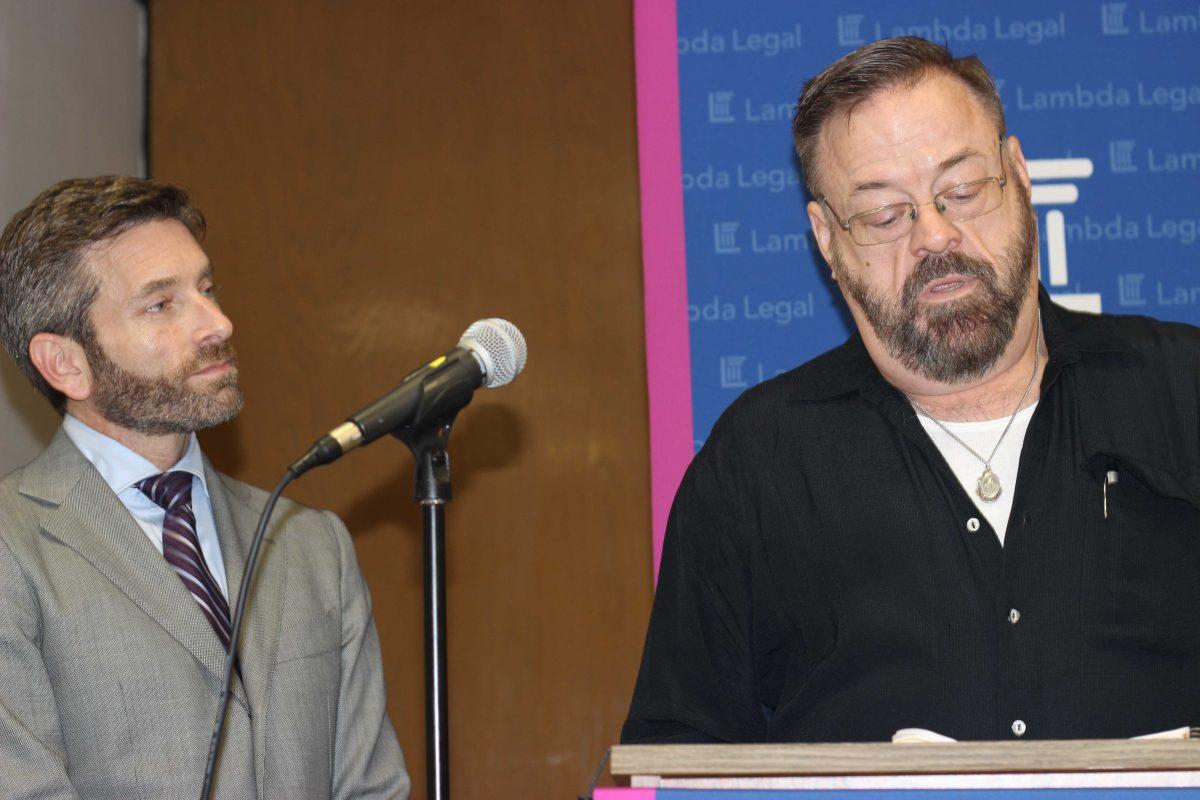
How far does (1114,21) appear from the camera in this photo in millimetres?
3189

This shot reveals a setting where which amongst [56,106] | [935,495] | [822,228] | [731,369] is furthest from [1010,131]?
[56,106]

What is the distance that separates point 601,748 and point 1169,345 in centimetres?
184

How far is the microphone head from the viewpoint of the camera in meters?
1.73

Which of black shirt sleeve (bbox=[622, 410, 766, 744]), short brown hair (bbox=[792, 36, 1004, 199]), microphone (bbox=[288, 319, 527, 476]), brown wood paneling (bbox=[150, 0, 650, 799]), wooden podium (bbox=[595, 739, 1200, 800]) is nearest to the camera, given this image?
wooden podium (bbox=[595, 739, 1200, 800])

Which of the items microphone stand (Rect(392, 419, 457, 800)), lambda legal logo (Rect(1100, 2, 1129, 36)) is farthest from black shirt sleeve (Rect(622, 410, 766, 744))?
lambda legal logo (Rect(1100, 2, 1129, 36))

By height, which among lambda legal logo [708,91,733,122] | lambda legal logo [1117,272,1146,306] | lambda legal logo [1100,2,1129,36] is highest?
lambda legal logo [1100,2,1129,36]

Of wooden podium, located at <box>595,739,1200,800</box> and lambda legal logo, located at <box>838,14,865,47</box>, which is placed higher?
lambda legal logo, located at <box>838,14,865,47</box>

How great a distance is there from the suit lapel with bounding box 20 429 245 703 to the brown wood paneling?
1093mm

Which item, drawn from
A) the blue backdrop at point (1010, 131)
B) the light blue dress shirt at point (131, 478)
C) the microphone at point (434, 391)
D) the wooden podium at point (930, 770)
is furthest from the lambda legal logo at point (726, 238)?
the wooden podium at point (930, 770)

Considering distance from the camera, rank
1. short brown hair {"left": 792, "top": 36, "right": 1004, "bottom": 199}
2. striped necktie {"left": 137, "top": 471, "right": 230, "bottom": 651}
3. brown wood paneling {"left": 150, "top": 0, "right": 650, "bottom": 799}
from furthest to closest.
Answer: brown wood paneling {"left": 150, "top": 0, "right": 650, "bottom": 799} → striped necktie {"left": 137, "top": 471, "right": 230, "bottom": 651} → short brown hair {"left": 792, "top": 36, "right": 1004, "bottom": 199}

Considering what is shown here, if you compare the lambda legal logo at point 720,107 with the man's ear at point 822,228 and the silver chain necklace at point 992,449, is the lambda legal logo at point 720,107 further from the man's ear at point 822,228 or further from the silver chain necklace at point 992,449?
the silver chain necklace at point 992,449

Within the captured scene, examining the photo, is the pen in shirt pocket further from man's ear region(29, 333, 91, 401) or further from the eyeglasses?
man's ear region(29, 333, 91, 401)

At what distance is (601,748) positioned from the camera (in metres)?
3.35

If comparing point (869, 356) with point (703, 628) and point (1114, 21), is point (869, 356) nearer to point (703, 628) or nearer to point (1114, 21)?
point (703, 628)
